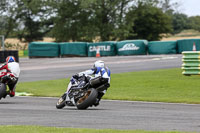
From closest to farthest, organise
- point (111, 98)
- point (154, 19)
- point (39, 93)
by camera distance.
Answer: point (111, 98) < point (39, 93) < point (154, 19)

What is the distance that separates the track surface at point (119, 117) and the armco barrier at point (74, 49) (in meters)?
31.1

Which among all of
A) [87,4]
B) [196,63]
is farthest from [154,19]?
[196,63]

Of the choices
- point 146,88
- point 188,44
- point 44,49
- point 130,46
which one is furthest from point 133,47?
point 146,88

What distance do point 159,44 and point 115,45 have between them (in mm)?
4004

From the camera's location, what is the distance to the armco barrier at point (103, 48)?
4484 centimetres

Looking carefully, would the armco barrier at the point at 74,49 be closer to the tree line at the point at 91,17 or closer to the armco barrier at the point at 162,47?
the armco barrier at the point at 162,47

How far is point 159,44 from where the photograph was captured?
42906 millimetres

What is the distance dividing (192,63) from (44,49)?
25.7m

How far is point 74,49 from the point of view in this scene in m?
46.2

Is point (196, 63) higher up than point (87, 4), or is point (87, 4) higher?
point (87, 4)

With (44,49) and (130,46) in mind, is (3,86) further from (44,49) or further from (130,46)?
(44,49)

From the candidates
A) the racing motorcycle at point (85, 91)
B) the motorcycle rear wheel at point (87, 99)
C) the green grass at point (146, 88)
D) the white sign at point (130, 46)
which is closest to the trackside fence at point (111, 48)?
the white sign at point (130, 46)

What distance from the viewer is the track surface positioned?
985 cm

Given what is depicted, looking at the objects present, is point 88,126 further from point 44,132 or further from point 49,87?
point 49,87
